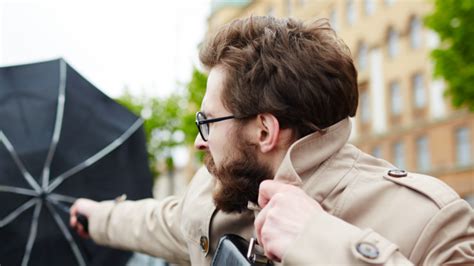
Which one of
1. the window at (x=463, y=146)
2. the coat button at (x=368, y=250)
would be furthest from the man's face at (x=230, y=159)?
the window at (x=463, y=146)

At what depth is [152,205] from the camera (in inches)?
154

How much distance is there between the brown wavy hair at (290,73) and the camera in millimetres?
2557

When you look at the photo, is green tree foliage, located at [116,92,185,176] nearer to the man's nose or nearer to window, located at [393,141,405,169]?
window, located at [393,141,405,169]

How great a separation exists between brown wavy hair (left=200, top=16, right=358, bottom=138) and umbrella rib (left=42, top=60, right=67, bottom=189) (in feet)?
5.97

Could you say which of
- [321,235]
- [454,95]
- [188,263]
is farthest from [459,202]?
[454,95]

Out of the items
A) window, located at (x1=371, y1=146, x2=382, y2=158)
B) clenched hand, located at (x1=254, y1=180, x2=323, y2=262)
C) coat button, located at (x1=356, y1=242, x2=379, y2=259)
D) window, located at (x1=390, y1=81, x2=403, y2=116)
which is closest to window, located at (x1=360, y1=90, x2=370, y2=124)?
window, located at (x1=371, y1=146, x2=382, y2=158)

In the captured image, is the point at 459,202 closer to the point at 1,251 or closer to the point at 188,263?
the point at 188,263

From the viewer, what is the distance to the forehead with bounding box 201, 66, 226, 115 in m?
2.75

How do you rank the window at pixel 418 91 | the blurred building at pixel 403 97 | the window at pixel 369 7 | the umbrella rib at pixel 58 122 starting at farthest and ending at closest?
the window at pixel 369 7, the window at pixel 418 91, the blurred building at pixel 403 97, the umbrella rib at pixel 58 122

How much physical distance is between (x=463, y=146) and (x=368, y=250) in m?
31.7

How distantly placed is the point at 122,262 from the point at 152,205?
2.06ft

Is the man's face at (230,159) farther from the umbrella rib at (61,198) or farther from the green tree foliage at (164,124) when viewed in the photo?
the green tree foliage at (164,124)

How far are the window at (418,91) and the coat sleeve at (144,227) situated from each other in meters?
32.2

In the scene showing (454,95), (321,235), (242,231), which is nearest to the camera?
(321,235)
